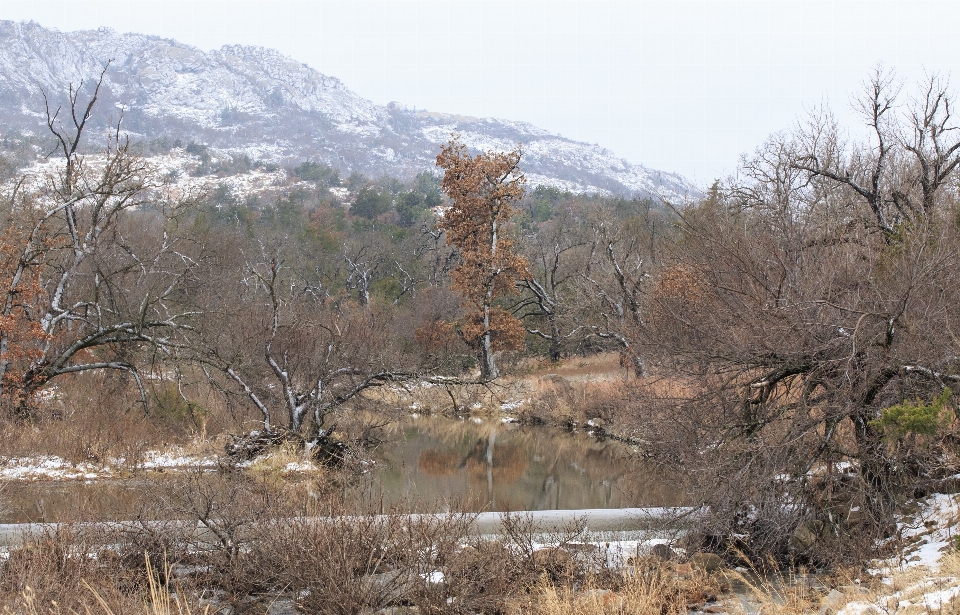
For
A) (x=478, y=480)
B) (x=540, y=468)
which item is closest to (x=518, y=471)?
(x=540, y=468)

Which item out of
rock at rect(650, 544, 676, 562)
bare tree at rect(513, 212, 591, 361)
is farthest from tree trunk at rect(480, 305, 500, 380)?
rock at rect(650, 544, 676, 562)

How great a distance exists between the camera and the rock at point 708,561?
368 inches

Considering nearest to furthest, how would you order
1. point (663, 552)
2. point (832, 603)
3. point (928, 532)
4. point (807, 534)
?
point (832, 603), point (928, 532), point (663, 552), point (807, 534)

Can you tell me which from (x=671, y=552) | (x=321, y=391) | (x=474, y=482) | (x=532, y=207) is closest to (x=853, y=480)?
(x=671, y=552)

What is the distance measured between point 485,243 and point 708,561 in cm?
2781

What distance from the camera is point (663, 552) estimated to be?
9477 millimetres

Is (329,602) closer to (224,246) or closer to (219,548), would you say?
(219,548)

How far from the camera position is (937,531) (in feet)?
30.3

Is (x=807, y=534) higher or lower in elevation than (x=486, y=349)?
higher

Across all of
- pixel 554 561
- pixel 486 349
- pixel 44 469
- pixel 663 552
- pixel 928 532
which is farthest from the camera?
pixel 486 349

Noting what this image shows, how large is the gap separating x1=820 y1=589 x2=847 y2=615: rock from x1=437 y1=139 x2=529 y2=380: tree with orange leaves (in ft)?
90.8

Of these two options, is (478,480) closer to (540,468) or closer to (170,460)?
(540,468)

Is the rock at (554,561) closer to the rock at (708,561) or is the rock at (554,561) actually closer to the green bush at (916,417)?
the rock at (708,561)

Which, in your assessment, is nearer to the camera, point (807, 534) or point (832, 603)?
point (832, 603)
